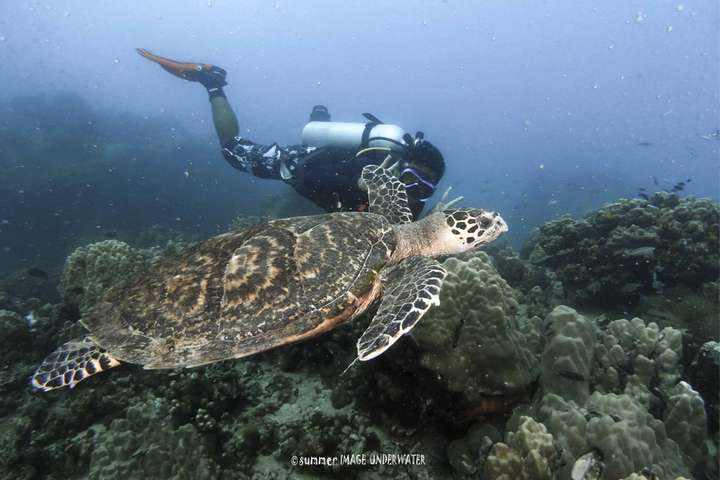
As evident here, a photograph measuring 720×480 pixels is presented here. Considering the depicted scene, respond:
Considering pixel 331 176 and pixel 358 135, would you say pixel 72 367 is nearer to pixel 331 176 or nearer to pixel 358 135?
pixel 331 176

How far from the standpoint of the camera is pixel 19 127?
29.0 m

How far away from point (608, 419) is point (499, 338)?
1.10 m

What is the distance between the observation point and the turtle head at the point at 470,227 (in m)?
Answer: 4.57

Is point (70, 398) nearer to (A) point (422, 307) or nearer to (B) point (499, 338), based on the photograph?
(A) point (422, 307)

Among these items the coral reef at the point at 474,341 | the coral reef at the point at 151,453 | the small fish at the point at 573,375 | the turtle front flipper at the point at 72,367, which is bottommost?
the coral reef at the point at 151,453

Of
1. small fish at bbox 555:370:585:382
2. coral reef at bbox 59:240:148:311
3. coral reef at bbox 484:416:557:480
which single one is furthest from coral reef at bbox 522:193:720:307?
coral reef at bbox 59:240:148:311

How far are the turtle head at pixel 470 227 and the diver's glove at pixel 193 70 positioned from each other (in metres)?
13.3

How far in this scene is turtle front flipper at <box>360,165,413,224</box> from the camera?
5359 millimetres

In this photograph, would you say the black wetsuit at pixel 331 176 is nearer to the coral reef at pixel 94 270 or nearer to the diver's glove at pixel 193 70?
the coral reef at pixel 94 270

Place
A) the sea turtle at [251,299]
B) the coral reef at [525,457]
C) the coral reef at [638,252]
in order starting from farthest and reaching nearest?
the coral reef at [638,252]
the sea turtle at [251,299]
the coral reef at [525,457]

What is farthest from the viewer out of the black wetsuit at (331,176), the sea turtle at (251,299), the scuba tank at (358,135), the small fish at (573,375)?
the scuba tank at (358,135)

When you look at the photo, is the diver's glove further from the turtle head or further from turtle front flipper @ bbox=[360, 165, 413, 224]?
the turtle head

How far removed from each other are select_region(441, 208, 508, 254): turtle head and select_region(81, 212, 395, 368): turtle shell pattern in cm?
135

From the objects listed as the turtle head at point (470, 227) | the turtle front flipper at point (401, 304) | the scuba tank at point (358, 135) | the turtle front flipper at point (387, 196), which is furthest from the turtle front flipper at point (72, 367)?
the scuba tank at point (358, 135)
